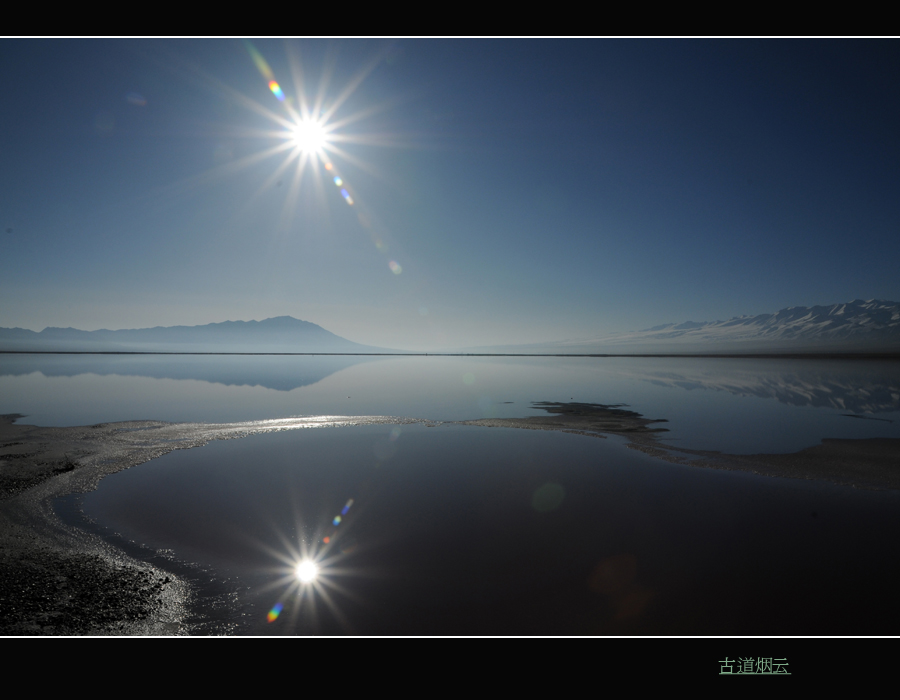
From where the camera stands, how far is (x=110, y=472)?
1485cm

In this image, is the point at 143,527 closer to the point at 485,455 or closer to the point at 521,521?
the point at 521,521

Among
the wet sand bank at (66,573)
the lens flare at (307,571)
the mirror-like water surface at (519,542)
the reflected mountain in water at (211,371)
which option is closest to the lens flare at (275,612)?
the mirror-like water surface at (519,542)

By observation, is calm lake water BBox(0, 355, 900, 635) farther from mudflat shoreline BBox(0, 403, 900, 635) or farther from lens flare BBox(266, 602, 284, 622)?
mudflat shoreline BBox(0, 403, 900, 635)

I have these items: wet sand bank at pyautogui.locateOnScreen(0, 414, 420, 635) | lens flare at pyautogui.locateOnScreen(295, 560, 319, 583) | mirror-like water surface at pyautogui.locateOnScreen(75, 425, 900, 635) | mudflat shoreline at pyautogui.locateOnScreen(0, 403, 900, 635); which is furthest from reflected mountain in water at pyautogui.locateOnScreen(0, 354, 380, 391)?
lens flare at pyautogui.locateOnScreen(295, 560, 319, 583)

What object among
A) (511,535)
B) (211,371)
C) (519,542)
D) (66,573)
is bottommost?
(66,573)

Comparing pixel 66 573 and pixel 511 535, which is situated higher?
pixel 511 535

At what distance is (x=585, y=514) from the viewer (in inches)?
453

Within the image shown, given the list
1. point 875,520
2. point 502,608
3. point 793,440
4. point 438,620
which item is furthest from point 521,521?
point 793,440

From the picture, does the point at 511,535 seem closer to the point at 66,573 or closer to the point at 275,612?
the point at 275,612

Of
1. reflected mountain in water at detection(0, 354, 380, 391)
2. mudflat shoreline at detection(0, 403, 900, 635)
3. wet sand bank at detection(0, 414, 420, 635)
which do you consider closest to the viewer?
wet sand bank at detection(0, 414, 420, 635)

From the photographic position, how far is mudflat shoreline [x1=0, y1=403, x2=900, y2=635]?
6.84 m

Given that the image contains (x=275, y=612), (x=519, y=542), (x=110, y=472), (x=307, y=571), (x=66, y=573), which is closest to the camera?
(x=275, y=612)

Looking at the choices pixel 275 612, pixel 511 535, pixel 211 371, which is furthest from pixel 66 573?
pixel 211 371

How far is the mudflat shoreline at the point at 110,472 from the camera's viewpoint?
22.5ft
